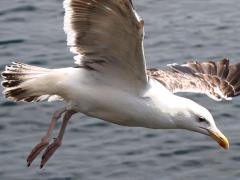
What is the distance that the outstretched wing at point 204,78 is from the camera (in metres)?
10.9

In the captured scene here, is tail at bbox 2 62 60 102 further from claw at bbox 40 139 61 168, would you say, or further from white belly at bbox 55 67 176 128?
claw at bbox 40 139 61 168

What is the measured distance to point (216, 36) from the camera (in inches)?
630

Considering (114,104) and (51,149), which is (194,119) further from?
(51,149)

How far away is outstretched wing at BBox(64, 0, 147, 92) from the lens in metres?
8.89

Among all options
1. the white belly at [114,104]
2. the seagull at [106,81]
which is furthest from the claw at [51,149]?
the white belly at [114,104]

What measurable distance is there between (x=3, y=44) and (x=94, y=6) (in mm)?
6623

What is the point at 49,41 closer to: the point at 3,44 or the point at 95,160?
the point at 3,44

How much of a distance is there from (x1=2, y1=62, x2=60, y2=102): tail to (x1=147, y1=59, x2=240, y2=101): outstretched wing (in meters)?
1.30

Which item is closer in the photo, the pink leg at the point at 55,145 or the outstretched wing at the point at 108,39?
the outstretched wing at the point at 108,39


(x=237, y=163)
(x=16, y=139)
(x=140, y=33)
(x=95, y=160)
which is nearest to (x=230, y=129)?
(x=237, y=163)

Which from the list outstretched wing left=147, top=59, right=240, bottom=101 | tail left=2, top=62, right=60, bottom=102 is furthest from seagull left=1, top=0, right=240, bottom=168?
outstretched wing left=147, top=59, right=240, bottom=101

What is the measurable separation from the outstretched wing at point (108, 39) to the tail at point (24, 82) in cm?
48

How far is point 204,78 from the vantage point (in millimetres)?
11625

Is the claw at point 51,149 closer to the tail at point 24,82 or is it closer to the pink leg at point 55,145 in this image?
the pink leg at point 55,145
